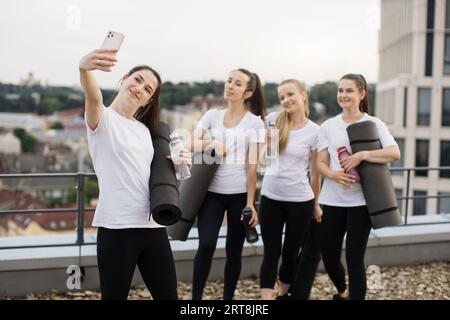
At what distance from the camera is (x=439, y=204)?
4566 centimetres

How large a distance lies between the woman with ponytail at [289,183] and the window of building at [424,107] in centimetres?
4848

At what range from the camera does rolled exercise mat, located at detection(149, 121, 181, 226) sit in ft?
8.11

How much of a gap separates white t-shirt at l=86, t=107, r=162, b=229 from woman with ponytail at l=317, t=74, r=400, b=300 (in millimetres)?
1599

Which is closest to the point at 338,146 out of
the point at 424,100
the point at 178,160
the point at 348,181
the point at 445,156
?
the point at 348,181

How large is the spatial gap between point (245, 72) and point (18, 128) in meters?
107

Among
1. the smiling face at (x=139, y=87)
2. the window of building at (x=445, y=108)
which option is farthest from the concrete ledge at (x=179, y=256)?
the window of building at (x=445, y=108)

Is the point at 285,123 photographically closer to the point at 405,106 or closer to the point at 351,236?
the point at 351,236

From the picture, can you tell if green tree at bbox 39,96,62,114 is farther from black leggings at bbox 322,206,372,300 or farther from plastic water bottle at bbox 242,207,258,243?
black leggings at bbox 322,206,372,300

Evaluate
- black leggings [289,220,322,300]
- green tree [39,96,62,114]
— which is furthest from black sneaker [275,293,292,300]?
green tree [39,96,62,114]

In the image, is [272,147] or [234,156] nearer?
[234,156]

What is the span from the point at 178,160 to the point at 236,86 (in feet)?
4.22

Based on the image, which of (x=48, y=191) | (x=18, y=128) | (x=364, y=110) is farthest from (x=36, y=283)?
(x=18, y=128)

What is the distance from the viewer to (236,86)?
379cm

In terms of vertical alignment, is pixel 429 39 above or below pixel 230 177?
above
